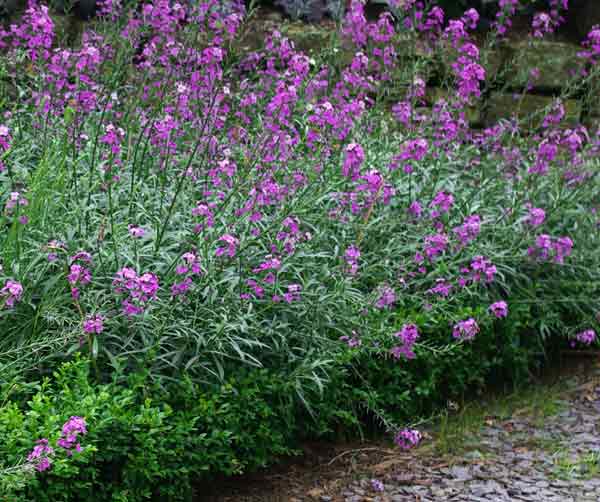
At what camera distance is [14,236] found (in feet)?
10.5

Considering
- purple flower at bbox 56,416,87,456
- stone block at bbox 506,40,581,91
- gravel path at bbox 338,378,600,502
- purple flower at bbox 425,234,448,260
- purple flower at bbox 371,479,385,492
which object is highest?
stone block at bbox 506,40,581,91

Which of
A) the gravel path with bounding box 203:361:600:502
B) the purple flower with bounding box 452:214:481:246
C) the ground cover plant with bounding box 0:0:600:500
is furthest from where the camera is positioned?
the purple flower with bounding box 452:214:481:246

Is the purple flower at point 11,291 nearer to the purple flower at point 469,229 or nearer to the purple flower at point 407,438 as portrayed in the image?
the purple flower at point 407,438

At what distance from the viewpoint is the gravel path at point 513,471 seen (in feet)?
11.4

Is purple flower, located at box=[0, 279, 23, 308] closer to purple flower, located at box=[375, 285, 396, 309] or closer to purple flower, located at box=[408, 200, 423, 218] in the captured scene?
purple flower, located at box=[375, 285, 396, 309]

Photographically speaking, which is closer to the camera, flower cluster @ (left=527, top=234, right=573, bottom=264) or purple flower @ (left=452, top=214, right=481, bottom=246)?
purple flower @ (left=452, top=214, right=481, bottom=246)

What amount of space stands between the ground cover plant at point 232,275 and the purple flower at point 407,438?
1cm

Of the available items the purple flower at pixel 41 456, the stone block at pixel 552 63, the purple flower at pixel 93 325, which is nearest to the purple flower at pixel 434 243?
the purple flower at pixel 93 325

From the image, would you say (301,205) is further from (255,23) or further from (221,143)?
(255,23)

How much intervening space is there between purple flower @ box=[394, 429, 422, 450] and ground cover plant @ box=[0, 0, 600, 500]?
1 cm

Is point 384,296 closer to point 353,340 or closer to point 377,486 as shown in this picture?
point 353,340

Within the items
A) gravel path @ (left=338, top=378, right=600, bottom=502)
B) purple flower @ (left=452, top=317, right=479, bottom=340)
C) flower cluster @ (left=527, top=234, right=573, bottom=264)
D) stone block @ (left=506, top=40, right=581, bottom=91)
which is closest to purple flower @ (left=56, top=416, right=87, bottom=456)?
gravel path @ (left=338, top=378, right=600, bottom=502)

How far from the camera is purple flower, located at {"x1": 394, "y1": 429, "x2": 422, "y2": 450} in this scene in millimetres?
3482

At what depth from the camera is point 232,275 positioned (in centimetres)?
356
